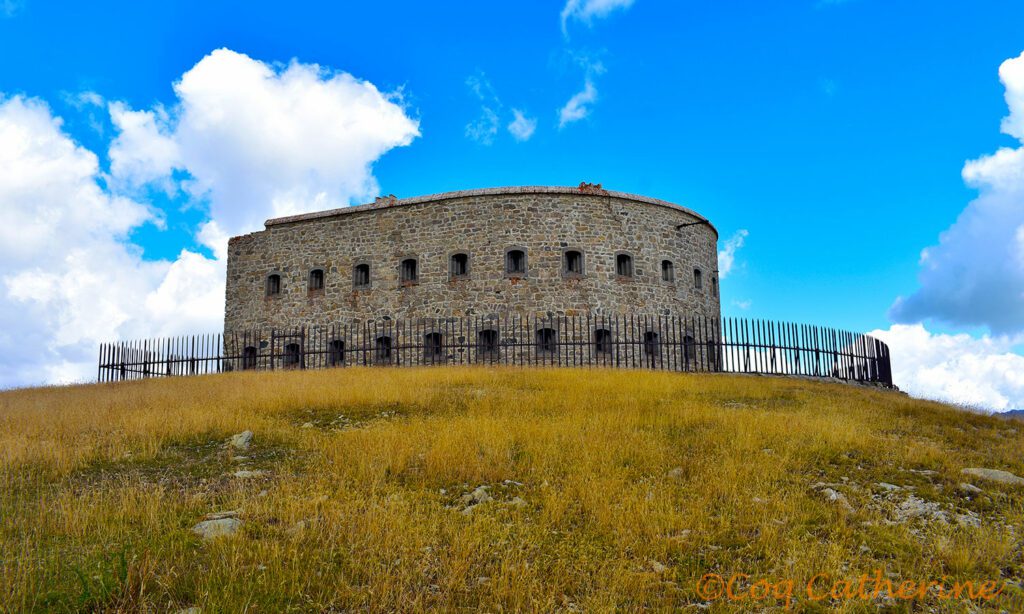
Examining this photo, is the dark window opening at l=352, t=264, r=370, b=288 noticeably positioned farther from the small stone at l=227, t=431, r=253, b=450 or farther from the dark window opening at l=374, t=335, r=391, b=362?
the small stone at l=227, t=431, r=253, b=450

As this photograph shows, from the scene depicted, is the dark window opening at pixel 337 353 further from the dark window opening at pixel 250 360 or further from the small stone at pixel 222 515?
the small stone at pixel 222 515

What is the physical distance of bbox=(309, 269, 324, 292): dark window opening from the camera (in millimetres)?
25938

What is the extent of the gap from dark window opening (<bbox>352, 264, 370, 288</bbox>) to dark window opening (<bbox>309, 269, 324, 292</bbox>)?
1.43 metres

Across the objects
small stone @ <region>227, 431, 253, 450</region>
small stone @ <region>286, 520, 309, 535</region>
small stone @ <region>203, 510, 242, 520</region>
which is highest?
small stone @ <region>227, 431, 253, 450</region>

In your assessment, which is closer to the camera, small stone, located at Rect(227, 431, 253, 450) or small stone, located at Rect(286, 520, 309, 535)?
small stone, located at Rect(286, 520, 309, 535)

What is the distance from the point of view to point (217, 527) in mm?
5547

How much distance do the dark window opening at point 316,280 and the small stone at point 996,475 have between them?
21.9 meters

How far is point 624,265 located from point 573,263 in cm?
184

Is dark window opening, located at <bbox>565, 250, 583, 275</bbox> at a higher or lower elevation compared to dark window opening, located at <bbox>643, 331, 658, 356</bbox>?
higher

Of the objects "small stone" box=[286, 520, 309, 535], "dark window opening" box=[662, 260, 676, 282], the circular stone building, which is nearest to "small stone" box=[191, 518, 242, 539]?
"small stone" box=[286, 520, 309, 535]

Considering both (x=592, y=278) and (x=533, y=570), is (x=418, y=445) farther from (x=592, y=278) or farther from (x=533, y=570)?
(x=592, y=278)

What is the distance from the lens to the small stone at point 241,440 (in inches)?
337

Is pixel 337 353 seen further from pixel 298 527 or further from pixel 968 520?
pixel 968 520

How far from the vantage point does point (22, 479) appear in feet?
22.9
